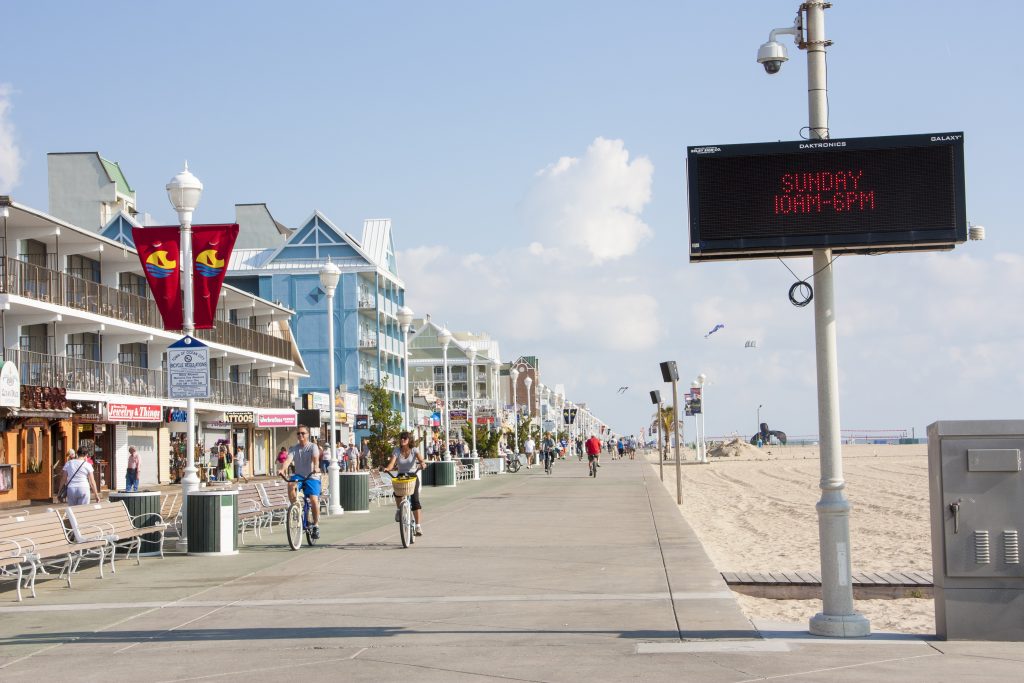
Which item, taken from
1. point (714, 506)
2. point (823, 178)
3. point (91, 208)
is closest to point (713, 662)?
point (823, 178)

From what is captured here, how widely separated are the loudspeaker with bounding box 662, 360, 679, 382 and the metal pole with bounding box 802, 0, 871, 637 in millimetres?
18813

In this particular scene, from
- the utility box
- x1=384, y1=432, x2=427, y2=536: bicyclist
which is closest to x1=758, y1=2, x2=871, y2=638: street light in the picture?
the utility box

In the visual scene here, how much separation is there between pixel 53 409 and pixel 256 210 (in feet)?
156

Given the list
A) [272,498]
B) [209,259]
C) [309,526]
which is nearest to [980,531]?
[309,526]

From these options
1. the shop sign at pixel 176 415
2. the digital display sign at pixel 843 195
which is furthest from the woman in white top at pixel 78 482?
the shop sign at pixel 176 415

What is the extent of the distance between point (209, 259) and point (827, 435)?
11.1m

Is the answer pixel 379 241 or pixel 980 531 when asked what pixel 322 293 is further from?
pixel 980 531

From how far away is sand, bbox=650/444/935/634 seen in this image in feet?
37.8

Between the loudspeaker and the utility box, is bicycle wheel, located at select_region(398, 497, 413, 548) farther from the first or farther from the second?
the loudspeaker

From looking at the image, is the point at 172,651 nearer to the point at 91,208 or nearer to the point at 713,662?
the point at 713,662

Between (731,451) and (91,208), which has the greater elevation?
(91,208)

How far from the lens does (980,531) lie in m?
8.52

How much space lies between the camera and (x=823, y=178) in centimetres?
912

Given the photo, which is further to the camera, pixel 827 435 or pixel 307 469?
pixel 307 469
